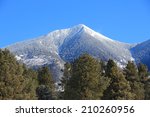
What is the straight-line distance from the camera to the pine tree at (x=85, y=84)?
40.5 metres

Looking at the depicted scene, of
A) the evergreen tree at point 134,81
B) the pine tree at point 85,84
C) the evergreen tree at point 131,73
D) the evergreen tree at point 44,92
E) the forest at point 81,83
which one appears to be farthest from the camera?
the evergreen tree at point 44,92

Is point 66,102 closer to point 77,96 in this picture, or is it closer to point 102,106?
point 102,106

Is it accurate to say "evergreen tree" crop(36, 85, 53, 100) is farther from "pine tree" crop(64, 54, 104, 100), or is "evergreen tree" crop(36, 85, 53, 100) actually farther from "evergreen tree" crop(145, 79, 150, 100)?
"pine tree" crop(64, 54, 104, 100)

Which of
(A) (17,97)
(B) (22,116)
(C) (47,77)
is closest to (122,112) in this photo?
(B) (22,116)

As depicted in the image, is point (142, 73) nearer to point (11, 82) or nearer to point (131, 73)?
point (131, 73)

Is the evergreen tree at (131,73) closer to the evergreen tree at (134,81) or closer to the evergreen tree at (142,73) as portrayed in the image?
the evergreen tree at (134,81)

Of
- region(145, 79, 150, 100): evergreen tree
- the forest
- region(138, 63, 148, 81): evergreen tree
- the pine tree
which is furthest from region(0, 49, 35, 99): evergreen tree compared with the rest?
region(138, 63, 148, 81): evergreen tree

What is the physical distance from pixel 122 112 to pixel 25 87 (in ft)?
107

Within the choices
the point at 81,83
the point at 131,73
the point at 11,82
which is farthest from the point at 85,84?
the point at 131,73

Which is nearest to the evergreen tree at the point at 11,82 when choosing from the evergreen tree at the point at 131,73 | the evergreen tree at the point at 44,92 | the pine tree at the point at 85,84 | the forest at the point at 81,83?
the forest at the point at 81,83

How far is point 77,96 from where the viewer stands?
40.3 m

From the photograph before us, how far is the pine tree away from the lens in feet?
133

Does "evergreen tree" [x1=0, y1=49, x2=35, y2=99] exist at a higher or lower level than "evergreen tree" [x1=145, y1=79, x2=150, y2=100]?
lower

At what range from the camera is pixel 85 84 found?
135 ft
